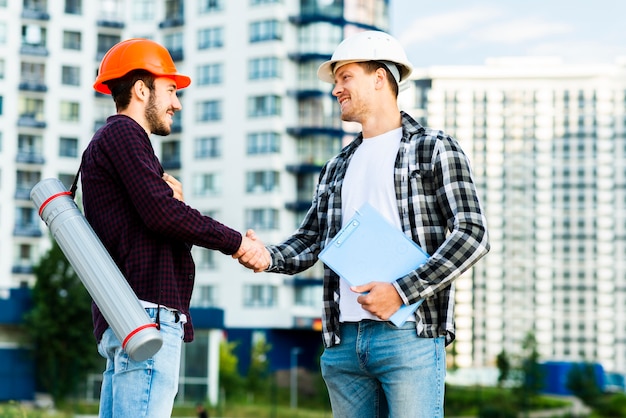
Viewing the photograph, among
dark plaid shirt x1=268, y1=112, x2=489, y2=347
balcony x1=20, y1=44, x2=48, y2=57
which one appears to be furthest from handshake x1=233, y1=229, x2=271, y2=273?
balcony x1=20, y1=44, x2=48, y2=57

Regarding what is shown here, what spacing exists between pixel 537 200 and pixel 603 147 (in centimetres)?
1155

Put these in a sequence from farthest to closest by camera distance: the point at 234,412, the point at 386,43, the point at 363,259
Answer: the point at 234,412, the point at 386,43, the point at 363,259

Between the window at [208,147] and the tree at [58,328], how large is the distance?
15.7 metres

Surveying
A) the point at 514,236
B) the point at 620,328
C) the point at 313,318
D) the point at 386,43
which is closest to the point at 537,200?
the point at 514,236

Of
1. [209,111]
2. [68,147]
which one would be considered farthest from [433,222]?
[68,147]

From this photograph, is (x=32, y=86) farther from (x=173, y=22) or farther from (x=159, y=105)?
(x=159, y=105)

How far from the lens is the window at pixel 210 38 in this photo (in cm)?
5706

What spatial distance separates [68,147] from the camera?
56.9m

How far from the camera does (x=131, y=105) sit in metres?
3.86

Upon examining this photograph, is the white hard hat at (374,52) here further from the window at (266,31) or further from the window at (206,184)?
the window at (206,184)

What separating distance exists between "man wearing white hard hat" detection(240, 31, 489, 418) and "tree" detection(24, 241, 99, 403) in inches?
1522

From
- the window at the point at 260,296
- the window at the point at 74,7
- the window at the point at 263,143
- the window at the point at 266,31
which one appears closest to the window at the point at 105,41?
the window at the point at 74,7

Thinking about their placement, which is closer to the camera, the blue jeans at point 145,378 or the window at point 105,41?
the blue jeans at point 145,378

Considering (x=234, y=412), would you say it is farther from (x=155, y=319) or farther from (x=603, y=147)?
(x=603, y=147)
